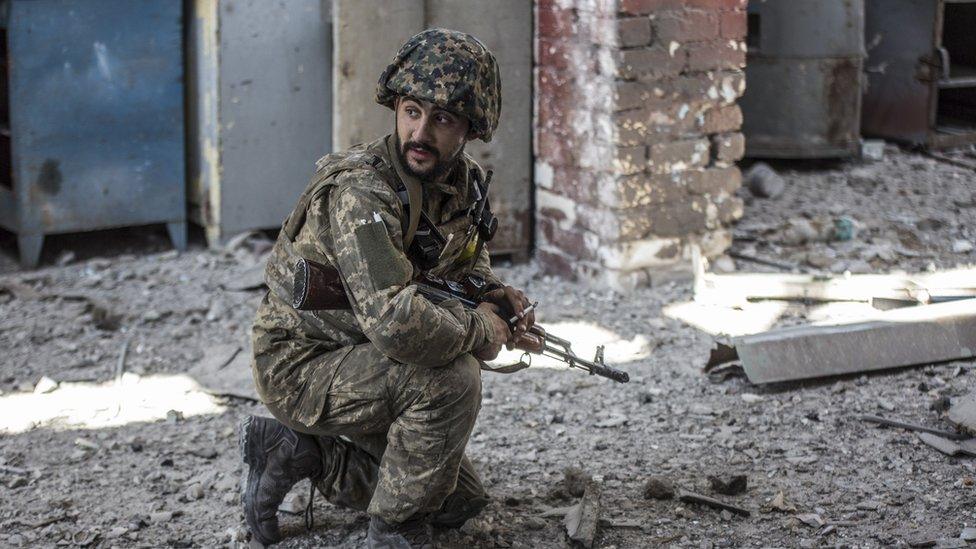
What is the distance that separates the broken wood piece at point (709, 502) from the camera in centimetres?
338

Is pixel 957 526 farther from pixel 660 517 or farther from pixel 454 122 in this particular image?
pixel 454 122

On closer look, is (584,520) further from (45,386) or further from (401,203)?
(45,386)

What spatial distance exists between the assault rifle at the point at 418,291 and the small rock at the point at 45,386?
2.03 m

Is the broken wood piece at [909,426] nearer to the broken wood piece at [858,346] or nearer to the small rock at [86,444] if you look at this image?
the broken wood piece at [858,346]

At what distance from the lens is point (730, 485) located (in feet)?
11.5

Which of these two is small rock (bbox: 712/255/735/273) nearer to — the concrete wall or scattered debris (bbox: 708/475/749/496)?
the concrete wall

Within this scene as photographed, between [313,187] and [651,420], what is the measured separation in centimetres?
176

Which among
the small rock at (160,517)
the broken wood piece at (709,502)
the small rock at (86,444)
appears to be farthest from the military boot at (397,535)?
the small rock at (86,444)

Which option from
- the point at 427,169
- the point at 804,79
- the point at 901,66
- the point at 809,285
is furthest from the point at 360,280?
the point at 901,66

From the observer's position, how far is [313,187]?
2932 mm

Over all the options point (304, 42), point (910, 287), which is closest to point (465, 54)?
point (910, 287)

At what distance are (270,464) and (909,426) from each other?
81.6 inches

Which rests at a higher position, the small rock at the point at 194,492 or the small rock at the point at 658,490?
the small rock at the point at 658,490

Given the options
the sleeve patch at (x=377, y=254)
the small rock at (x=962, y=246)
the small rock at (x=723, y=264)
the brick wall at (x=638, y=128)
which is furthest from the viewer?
the small rock at (x=962, y=246)
